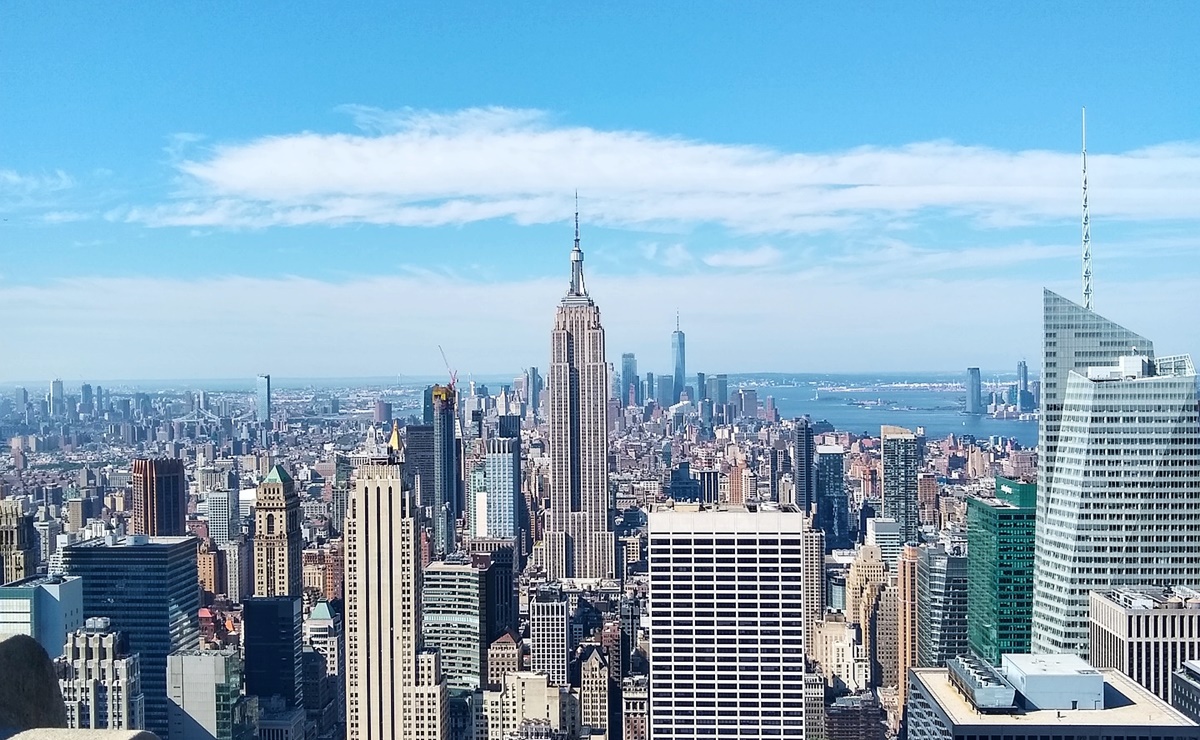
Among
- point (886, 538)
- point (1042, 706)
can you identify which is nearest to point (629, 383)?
point (886, 538)

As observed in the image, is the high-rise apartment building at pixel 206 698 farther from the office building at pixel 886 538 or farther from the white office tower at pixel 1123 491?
the office building at pixel 886 538

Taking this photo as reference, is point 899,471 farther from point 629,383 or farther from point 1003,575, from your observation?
point 1003,575

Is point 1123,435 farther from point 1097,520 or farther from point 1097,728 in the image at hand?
point 1097,728

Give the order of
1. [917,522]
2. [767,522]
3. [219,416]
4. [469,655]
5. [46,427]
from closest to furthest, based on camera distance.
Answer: [46,427] → [767,522] → [219,416] → [469,655] → [917,522]

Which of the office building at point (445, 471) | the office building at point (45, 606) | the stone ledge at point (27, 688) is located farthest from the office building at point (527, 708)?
the stone ledge at point (27, 688)

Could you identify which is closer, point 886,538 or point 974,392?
point 974,392

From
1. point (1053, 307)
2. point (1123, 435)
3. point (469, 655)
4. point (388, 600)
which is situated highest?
point (1053, 307)

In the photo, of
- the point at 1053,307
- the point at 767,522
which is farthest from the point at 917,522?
the point at 767,522
